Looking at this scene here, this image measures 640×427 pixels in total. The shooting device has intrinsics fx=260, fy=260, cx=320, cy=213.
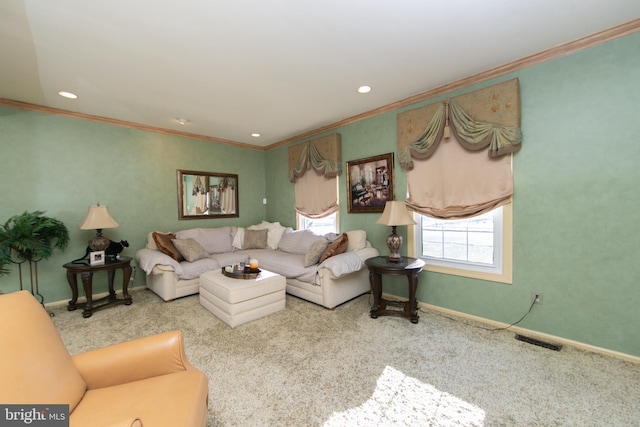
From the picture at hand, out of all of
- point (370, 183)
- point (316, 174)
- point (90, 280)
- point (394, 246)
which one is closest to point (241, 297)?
point (394, 246)

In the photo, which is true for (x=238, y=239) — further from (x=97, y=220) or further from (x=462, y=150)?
(x=462, y=150)

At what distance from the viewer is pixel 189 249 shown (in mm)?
3885

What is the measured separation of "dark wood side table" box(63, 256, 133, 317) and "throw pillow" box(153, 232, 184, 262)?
418mm

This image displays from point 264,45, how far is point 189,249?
118 inches

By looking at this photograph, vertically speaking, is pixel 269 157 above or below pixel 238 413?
above

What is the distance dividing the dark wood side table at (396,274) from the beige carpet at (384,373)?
105 mm

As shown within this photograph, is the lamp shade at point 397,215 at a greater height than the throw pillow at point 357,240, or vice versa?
the lamp shade at point 397,215

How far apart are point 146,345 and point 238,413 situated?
0.72 metres

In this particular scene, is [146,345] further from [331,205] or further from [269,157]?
[269,157]

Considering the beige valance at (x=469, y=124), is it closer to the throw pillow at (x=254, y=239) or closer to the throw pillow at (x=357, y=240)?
the throw pillow at (x=357, y=240)

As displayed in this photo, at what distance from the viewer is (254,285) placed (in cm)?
A: 293

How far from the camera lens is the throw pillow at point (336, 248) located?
3342mm

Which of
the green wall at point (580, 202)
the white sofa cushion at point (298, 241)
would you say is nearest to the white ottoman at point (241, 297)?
the white sofa cushion at point (298, 241)

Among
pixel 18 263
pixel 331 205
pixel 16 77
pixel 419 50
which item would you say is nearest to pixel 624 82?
pixel 419 50
